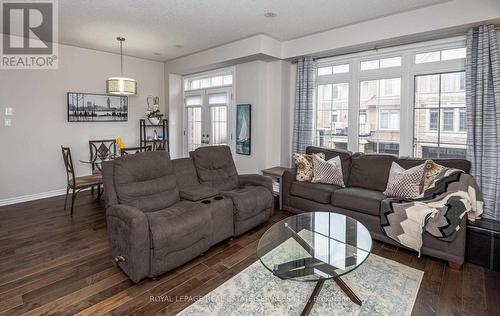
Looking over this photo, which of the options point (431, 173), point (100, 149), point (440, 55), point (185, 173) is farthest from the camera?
point (100, 149)

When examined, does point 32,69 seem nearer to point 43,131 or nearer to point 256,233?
point 43,131

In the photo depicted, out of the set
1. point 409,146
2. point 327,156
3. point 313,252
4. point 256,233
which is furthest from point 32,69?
point 409,146

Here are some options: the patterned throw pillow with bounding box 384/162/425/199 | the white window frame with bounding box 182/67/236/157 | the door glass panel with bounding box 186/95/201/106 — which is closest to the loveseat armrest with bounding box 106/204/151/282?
the patterned throw pillow with bounding box 384/162/425/199

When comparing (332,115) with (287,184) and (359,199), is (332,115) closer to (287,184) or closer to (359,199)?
(287,184)

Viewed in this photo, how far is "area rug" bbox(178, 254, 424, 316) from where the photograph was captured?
83.4 inches

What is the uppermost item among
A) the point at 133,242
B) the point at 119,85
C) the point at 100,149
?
the point at 119,85

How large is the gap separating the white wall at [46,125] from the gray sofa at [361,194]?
13.2 ft

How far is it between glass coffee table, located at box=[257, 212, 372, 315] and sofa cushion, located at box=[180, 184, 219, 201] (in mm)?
1009

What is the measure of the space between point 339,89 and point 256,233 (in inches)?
107

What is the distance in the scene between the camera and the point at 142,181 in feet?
9.96

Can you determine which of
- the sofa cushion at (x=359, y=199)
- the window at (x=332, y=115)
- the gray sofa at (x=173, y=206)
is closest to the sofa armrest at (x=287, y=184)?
the gray sofa at (x=173, y=206)

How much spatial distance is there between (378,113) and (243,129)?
7.45 ft

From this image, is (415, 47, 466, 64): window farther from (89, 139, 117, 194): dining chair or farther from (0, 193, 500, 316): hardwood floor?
(89, 139, 117, 194): dining chair

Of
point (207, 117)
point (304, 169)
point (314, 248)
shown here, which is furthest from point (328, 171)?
point (207, 117)
